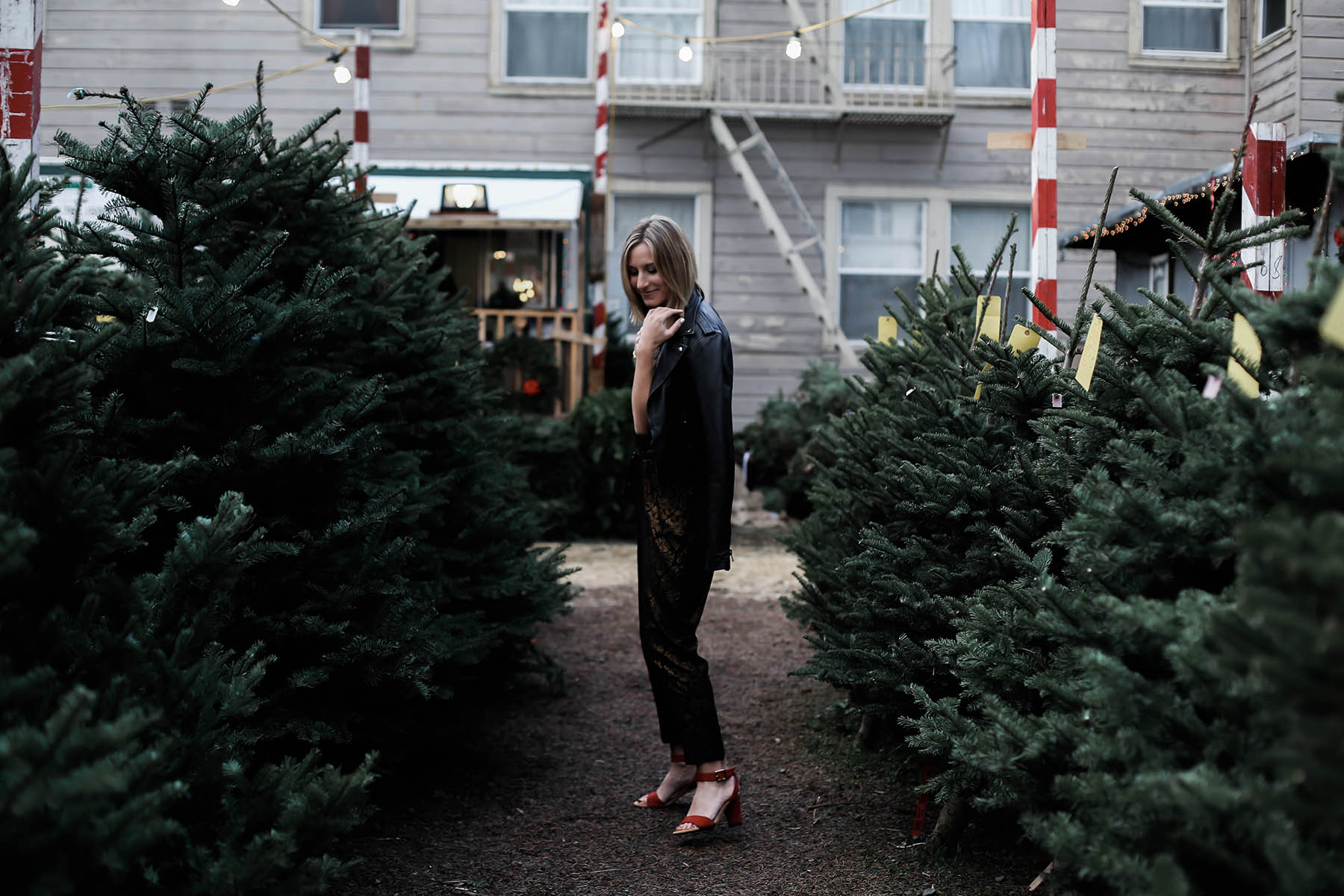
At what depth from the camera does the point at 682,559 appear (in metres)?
3.62

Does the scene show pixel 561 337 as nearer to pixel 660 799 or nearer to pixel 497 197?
pixel 497 197

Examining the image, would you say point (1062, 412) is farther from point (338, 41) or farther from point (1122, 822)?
point (338, 41)

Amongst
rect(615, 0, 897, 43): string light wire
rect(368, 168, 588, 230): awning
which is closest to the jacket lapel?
rect(368, 168, 588, 230): awning

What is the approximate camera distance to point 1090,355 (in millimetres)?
2906

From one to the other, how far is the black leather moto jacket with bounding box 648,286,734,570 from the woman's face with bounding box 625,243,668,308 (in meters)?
0.11

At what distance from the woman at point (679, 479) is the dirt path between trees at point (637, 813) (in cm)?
25

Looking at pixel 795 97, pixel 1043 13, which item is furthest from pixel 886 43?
pixel 1043 13

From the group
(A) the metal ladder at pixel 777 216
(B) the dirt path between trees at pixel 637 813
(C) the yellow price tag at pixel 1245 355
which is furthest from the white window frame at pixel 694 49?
(C) the yellow price tag at pixel 1245 355

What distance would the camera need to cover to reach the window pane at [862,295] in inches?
548

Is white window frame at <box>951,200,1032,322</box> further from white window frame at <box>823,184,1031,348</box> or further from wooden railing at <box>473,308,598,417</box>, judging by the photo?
wooden railing at <box>473,308,598,417</box>

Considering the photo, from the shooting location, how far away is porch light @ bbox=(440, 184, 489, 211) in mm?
12141

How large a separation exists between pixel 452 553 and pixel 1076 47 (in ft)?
39.6

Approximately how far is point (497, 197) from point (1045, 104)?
326 inches

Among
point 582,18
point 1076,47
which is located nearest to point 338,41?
point 582,18
